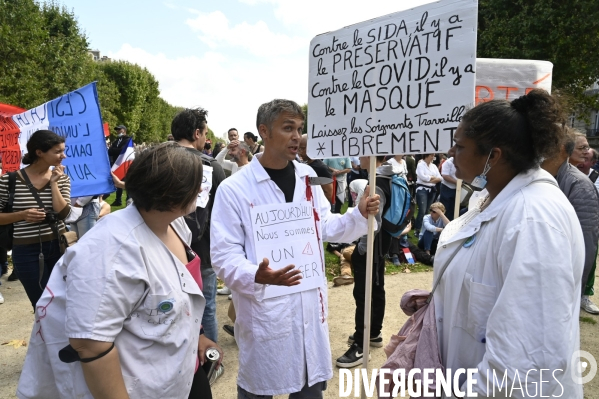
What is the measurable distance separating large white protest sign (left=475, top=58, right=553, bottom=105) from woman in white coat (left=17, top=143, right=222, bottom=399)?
3075 millimetres

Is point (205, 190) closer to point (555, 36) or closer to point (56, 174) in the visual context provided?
point (56, 174)

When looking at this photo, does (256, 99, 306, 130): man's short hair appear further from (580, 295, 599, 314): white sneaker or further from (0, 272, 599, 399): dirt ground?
(580, 295, 599, 314): white sneaker

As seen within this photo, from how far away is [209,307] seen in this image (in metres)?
3.59

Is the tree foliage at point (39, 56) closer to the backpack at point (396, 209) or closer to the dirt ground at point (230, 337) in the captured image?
the dirt ground at point (230, 337)

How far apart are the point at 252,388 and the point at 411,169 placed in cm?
898

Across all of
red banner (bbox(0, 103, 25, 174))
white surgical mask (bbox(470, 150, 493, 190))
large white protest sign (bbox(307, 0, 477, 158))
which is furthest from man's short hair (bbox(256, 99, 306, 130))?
red banner (bbox(0, 103, 25, 174))

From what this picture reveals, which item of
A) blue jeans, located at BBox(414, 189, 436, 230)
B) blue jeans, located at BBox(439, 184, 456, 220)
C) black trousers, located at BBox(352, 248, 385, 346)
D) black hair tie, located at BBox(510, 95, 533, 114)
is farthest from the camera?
blue jeans, located at BBox(414, 189, 436, 230)

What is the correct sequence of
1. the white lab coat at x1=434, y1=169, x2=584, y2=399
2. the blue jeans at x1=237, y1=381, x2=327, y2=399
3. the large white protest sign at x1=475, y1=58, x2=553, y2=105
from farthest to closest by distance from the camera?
the large white protest sign at x1=475, y1=58, x2=553, y2=105, the blue jeans at x1=237, y1=381, x2=327, y2=399, the white lab coat at x1=434, y1=169, x2=584, y2=399

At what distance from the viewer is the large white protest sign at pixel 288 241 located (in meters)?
2.23

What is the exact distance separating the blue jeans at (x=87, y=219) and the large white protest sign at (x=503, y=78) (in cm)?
485

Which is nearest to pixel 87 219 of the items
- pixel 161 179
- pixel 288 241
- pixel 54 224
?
pixel 54 224

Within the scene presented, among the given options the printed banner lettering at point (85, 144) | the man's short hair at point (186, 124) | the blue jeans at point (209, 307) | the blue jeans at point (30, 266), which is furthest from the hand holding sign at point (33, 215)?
the blue jeans at point (209, 307)

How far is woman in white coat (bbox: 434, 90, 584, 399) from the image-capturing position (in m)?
1.29

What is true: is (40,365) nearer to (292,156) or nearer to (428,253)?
(292,156)
